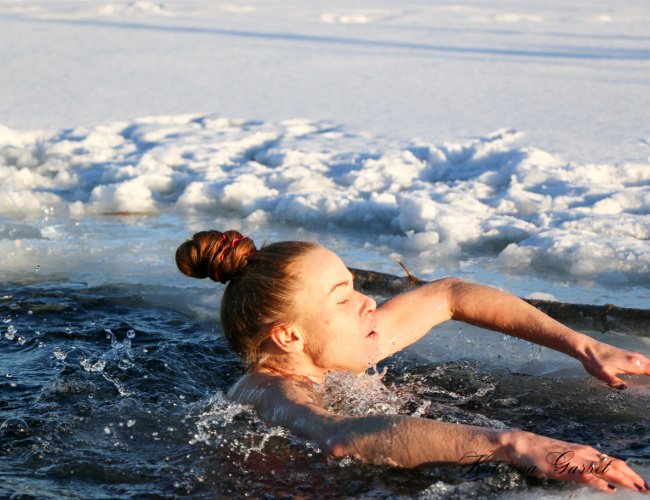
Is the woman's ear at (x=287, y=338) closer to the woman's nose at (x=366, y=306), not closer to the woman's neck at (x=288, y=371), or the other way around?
the woman's neck at (x=288, y=371)

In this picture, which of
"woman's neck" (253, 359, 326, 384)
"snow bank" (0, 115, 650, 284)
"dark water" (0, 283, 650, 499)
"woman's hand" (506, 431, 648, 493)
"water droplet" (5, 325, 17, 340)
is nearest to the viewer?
"woman's hand" (506, 431, 648, 493)

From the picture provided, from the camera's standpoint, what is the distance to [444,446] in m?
2.32

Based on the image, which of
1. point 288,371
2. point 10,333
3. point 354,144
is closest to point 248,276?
point 288,371

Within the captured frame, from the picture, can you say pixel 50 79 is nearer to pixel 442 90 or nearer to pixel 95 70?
pixel 95 70

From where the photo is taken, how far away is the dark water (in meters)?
2.44

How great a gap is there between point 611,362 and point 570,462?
0.75m

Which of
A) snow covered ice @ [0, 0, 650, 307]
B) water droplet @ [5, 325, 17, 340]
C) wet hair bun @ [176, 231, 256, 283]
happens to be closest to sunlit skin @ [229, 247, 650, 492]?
wet hair bun @ [176, 231, 256, 283]

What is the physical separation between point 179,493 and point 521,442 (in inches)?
35.7

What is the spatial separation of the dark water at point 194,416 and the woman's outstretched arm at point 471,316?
0.19m

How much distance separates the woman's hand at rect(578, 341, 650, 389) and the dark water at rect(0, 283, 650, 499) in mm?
127

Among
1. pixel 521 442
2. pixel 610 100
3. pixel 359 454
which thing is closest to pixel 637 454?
pixel 521 442

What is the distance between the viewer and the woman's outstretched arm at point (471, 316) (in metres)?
3.00

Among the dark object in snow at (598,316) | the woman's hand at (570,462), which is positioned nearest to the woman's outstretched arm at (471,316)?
the dark object in snow at (598,316)

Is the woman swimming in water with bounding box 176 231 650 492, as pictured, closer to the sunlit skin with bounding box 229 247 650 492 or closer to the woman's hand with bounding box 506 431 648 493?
the sunlit skin with bounding box 229 247 650 492
